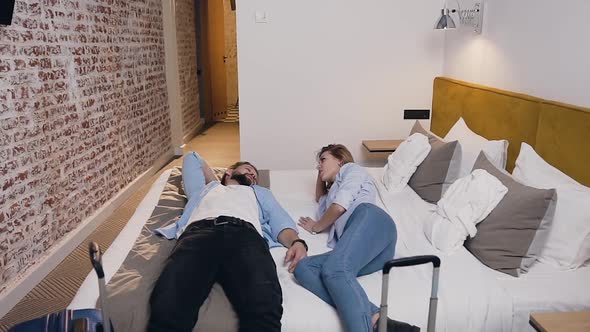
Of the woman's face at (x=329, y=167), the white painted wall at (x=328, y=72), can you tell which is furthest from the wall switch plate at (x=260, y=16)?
the woman's face at (x=329, y=167)

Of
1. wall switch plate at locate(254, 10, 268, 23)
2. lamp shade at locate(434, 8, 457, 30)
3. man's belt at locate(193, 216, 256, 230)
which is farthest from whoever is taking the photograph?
wall switch plate at locate(254, 10, 268, 23)

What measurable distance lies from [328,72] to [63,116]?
1979 mm

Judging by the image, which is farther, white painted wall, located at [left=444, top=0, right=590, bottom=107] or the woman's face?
the woman's face

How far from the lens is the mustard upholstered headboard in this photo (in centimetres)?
203

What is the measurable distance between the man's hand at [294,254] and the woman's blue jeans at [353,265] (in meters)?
0.05

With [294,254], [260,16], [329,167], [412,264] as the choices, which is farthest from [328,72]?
[412,264]

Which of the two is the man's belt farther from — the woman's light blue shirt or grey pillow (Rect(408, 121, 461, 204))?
grey pillow (Rect(408, 121, 461, 204))

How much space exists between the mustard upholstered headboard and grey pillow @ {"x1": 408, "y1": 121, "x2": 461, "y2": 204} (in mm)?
295

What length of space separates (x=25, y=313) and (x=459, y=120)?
108 inches

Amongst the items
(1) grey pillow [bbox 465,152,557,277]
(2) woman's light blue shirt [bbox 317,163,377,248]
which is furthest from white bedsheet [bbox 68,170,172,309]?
(1) grey pillow [bbox 465,152,557,277]

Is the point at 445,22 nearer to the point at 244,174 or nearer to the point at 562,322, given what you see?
the point at 244,174

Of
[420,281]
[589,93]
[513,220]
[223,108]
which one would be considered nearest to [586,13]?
[589,93]

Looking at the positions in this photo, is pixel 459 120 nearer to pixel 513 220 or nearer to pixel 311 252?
pixel 513 220

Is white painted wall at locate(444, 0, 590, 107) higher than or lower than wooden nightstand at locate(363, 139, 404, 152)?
higher
